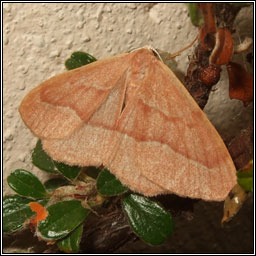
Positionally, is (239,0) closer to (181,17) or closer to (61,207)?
(181,17)

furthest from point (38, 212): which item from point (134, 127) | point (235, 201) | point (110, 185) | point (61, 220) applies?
point (235, 201)

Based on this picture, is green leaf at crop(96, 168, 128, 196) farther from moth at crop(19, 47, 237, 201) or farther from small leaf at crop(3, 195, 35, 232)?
small leaf at crop(3, 195, 35, 232)

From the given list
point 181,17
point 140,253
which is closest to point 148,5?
point 181,17

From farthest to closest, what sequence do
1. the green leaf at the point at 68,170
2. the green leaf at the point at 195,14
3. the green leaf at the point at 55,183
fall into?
the green leaf at the point at 55,183 → the green leaf at the point at 68,170 → the green leaf at the point at 195,14

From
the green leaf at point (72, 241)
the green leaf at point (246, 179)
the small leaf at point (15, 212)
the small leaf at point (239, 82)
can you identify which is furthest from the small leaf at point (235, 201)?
the small leaf at point (15, 212)

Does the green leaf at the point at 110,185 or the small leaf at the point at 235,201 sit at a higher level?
the green leaf at the point at 110,185

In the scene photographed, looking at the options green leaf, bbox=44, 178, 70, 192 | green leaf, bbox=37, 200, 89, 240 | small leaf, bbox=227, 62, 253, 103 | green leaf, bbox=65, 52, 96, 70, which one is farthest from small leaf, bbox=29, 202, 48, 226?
small leaf, bbox=227, 62, 253, 103

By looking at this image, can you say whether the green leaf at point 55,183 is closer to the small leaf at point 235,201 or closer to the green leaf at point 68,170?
the green leaf at point 68,170
